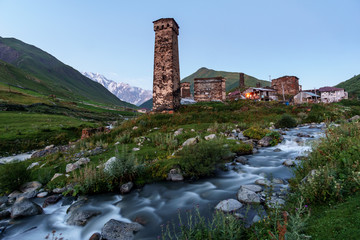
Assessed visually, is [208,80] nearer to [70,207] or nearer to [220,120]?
[220,120]

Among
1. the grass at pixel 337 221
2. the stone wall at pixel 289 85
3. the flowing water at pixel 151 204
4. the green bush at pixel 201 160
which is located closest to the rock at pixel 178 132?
the green bush at pixel 201 160

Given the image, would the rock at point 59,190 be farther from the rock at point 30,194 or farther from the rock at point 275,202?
the rock at point 275,202

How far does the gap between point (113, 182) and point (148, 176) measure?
1411mm

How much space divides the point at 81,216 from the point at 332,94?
300ft

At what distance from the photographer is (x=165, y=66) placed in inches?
807

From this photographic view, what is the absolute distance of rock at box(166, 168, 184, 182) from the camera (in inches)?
305

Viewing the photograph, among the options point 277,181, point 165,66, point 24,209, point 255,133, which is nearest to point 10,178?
point 24,209

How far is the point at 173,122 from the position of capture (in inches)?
720

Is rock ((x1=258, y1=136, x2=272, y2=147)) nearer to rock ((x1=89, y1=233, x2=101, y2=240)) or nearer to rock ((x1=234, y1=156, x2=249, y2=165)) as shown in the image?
rock ((x1=234, y1=156, x2=249, y2=165))

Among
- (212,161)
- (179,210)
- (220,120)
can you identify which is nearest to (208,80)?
(220,120)

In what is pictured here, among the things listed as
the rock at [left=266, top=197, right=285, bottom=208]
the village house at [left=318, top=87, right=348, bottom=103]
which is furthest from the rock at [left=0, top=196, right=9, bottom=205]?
the village house at [left=318, top=87, right=348, bottom=103]

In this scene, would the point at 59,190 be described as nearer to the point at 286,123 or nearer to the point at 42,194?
the point at 42,194

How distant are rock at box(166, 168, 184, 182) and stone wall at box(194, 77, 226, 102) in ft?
119

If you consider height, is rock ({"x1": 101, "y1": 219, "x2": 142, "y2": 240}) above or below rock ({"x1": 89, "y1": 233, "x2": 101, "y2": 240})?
above
